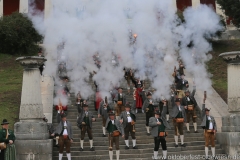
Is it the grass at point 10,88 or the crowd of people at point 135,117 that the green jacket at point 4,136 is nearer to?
the crowd of people at point 135,117

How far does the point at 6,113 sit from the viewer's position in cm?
1861

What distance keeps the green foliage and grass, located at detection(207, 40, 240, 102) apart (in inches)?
→ 514

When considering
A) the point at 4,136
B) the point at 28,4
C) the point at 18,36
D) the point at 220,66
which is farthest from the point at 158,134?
the point at 28,4

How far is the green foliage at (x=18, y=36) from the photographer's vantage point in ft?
102

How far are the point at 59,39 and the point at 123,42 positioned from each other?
2.95m

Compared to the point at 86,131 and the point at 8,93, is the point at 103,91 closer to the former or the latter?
the point at 86,131

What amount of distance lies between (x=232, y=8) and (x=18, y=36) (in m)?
15.6

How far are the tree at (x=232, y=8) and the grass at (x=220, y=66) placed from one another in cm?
296

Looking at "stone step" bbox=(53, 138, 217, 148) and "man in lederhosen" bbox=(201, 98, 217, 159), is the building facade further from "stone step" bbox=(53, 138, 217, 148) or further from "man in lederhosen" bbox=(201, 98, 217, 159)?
"man in lederhosen" bbox=(201, 98, 217, 159)

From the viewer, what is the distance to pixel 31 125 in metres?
15.2

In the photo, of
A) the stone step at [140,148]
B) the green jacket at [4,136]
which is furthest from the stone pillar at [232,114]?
the green jacket at [4,136]

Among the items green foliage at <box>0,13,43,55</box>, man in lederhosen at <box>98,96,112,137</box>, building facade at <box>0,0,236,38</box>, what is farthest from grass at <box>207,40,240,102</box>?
green foliage at <box>0,13,43,55</box>

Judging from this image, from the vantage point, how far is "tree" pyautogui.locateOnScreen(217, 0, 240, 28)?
30016mm

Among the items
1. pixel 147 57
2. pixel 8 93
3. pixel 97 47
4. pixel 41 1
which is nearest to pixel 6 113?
pixel 8 93
